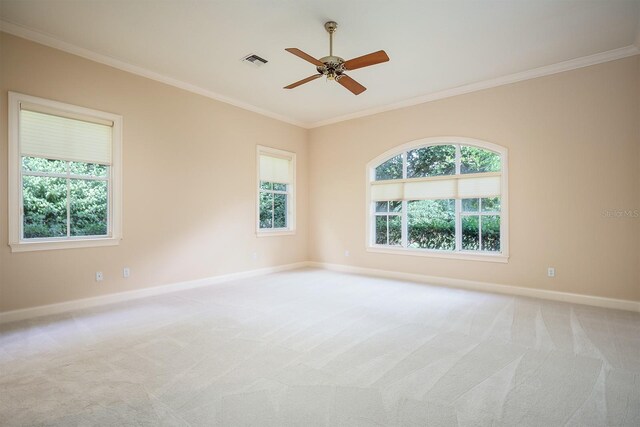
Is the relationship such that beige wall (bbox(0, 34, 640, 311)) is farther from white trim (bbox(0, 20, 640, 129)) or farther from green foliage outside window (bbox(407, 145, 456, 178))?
green foliage outside window (bbox(407, 145, 456, 178))

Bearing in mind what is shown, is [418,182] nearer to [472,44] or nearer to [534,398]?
[472,44]

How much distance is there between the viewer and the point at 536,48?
403cm

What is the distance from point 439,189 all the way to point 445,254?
109cm

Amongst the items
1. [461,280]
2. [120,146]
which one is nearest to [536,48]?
[461,280]

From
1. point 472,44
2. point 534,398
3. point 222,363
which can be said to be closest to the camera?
point 534,398

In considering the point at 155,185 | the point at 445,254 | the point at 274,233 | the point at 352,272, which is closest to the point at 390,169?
the point at 445,254

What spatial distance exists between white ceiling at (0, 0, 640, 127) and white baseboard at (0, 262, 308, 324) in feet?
9.94

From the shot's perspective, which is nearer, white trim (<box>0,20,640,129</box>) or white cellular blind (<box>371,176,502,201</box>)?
white trim (<box>0,20,640,129</box>)

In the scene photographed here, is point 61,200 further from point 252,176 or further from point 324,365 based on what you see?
point 324,365

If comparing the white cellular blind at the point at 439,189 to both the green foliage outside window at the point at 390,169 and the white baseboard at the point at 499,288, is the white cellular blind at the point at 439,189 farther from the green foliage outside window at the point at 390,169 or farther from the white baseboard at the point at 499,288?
the white baseboard at the point at 499,288

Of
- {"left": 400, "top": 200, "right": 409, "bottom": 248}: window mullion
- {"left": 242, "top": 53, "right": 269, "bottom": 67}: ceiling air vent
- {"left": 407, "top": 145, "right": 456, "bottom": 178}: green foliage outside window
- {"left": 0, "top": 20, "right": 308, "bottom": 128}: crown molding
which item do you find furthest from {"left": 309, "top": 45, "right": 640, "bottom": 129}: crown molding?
{"left": 242, "top": 53, "right": 269, "bottom": 67}: ceiling air vent

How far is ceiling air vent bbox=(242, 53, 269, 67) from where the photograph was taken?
166 inches

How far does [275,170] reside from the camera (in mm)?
6707

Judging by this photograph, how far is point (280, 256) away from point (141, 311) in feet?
10.1
